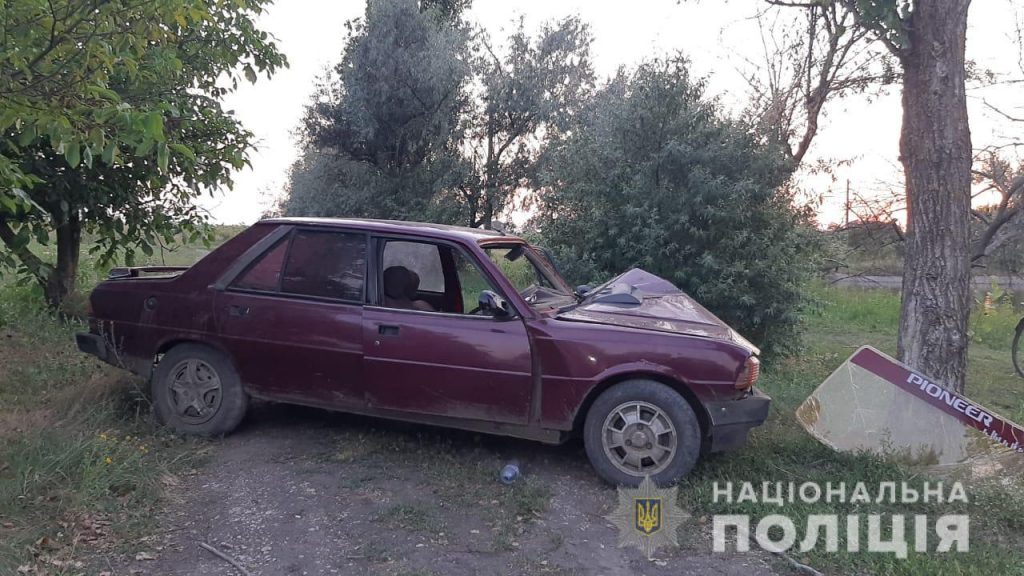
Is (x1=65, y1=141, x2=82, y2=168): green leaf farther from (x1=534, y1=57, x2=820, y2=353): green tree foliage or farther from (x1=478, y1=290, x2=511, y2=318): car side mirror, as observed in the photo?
(x1=534, y1=57, x2=820, y2=353): green tree foliage

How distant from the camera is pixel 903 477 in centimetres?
506

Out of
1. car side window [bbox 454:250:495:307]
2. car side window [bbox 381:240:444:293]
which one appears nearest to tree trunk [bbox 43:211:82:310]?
car side window [bbox 381:240:444:293]

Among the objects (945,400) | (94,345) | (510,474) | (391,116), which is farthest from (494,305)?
(391,116)

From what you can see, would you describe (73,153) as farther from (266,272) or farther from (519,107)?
(519,107)

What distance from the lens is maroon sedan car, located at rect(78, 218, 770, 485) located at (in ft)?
15.8

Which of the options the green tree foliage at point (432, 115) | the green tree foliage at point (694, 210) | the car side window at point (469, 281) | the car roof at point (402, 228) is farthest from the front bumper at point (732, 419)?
the green tree foliage at point (432, 115)

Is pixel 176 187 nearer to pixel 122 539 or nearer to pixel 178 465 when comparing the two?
pixel 178 465

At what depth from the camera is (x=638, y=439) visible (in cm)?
482

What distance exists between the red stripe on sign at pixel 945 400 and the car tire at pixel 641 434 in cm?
184

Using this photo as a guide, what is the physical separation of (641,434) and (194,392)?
3.16 metres

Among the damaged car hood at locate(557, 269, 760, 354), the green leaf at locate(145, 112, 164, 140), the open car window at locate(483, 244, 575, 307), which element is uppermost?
the green leaf at locate(145, 112, 164, 140)

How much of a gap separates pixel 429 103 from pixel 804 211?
10.8m

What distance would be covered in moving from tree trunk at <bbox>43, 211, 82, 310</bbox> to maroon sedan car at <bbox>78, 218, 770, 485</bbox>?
4.09 meters

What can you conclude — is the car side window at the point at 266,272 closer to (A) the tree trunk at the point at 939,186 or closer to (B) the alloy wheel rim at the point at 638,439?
(B) the alloy wheel rim at the point at 638,439
